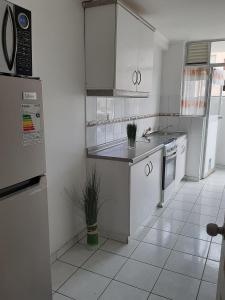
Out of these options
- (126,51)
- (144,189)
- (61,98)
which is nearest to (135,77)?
(126,51)

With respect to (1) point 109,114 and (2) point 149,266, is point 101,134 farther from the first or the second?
(2) point 149,266

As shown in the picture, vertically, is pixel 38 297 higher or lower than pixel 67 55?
lower

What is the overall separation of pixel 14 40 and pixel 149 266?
6.38 feet

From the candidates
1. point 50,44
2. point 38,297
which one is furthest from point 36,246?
point 50,44

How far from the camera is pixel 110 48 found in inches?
90.1

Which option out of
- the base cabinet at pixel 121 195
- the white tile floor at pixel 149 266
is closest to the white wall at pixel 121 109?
the base cabinet at pixel 121 195

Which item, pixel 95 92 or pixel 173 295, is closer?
pixel 173 295

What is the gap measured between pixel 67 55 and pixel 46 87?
0.40m

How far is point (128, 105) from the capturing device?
11.1 ft

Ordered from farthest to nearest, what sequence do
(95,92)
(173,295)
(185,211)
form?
(185,211) < (95,92) < (173,295)

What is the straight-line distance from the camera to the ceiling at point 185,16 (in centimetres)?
260

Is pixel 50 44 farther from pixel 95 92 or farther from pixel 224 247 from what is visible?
pixel 224 247

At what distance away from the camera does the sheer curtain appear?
435 centimetres

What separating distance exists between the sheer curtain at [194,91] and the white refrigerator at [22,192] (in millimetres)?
3604
